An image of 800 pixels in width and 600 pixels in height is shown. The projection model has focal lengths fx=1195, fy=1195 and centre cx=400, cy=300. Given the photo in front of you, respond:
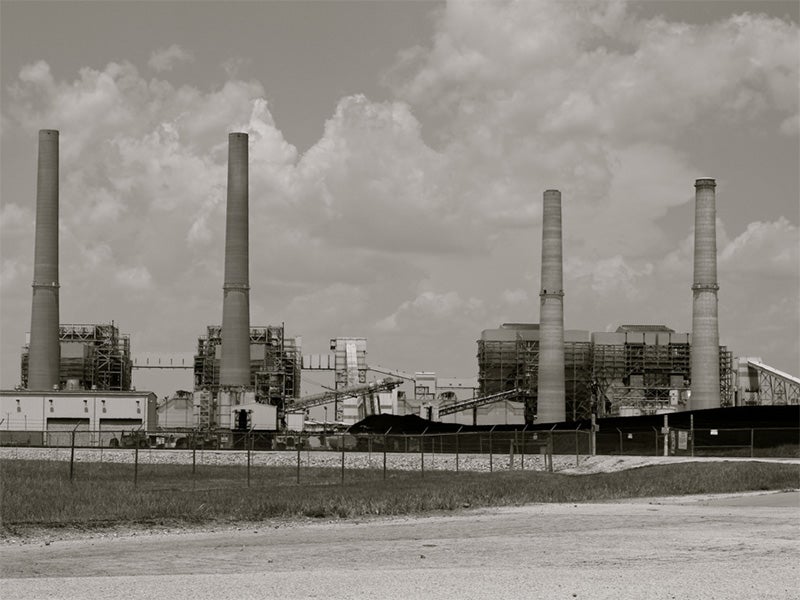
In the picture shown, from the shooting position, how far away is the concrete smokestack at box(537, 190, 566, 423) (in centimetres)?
8738

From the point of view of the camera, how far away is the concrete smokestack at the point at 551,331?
8738 centimetres

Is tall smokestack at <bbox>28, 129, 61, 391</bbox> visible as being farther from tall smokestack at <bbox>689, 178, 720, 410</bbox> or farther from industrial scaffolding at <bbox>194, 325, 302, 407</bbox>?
tall smokestack at <bbox>689, 178, 720, 410</bbox>

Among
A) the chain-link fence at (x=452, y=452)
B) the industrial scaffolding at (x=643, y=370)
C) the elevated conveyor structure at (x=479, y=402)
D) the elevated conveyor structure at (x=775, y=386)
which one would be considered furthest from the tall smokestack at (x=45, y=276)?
the elevated conveyor structure at (x=775, y=386)

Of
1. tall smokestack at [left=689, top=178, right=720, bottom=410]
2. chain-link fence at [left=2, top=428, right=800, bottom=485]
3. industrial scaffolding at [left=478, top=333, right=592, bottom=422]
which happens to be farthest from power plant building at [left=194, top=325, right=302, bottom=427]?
tall smokestack at [left=689, top=178, right=720, bottom=410]

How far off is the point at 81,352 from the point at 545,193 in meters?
46.5

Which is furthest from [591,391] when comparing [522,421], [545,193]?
[545,193]

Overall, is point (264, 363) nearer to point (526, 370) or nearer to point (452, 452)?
point (526, 370)

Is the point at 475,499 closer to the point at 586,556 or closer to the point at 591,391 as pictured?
the point at 586,556

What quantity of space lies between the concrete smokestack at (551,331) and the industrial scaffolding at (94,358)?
4216 cm

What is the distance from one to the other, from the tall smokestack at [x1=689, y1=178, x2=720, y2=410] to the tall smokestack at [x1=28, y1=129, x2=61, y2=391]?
45.4m

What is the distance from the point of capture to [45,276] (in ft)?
287

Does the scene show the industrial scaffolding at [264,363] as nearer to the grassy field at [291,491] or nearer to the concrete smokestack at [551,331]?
the concrete smokestack at [551,331]

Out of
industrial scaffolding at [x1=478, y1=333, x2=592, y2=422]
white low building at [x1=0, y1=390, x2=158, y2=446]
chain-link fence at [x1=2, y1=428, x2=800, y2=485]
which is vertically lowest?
chain-link fence at [x1=2, y1=428, x2=800, y2=485]

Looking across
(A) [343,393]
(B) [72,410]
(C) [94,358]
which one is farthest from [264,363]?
(B) [72,410]
